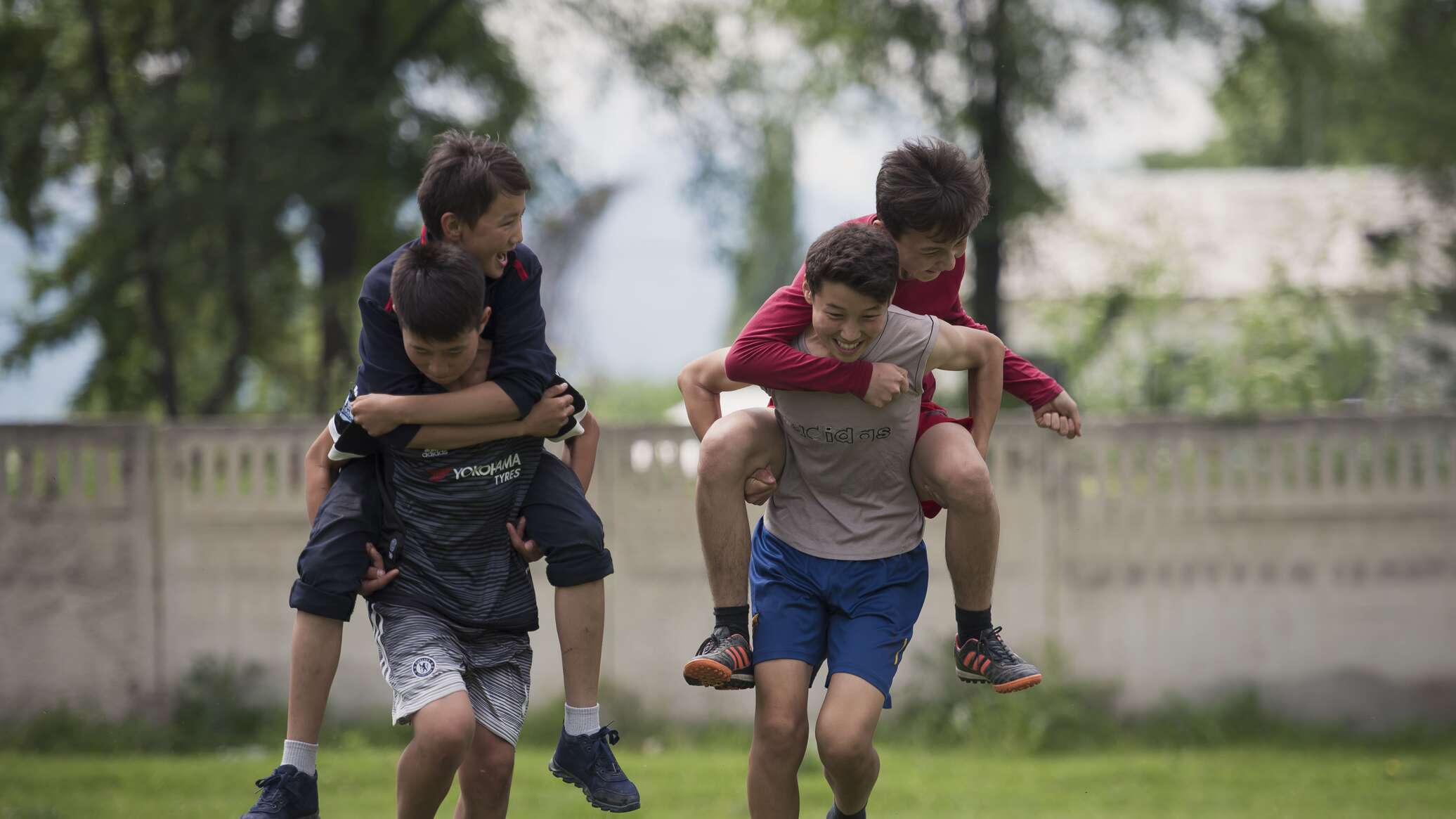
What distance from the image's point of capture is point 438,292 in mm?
3180

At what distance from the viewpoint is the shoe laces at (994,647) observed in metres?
3.69

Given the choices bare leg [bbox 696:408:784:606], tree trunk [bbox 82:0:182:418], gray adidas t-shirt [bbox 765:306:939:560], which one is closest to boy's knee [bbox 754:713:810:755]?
bare leg [bbox 696:408:784:606]

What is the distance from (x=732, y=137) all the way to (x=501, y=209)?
348 inches

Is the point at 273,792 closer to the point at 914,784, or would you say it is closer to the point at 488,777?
the point at 488,777

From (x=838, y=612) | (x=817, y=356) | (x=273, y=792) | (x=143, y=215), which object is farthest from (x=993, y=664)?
(x=143, y=215)

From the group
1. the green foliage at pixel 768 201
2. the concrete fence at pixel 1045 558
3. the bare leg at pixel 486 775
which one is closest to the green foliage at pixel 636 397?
the green foliage at pixel 768 201

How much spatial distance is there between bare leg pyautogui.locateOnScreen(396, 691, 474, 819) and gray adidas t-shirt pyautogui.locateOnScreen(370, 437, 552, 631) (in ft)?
0.88

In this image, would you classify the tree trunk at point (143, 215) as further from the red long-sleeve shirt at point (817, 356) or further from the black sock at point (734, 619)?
the red long-sleeve shirt at point (817, 356)

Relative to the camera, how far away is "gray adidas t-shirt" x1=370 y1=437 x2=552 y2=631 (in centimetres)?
346

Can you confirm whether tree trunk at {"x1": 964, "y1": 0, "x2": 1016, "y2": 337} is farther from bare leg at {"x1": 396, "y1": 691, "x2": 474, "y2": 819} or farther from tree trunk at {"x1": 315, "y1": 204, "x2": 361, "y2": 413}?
bare leg at {"x1": 396, "y1": 691, "x2": 474, "y2": 819}

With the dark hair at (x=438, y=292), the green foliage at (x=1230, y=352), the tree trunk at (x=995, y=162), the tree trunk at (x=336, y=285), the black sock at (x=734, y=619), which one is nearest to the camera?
the dark hair at (x=438, y=292)

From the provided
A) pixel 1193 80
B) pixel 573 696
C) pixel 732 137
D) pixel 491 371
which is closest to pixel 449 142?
pixel 491 371

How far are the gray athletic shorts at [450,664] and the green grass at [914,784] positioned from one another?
10.4ft

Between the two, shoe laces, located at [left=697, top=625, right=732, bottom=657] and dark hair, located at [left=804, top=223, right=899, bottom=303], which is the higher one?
dark hair, located at [left=804, top=223, right=899, bottom=303]
